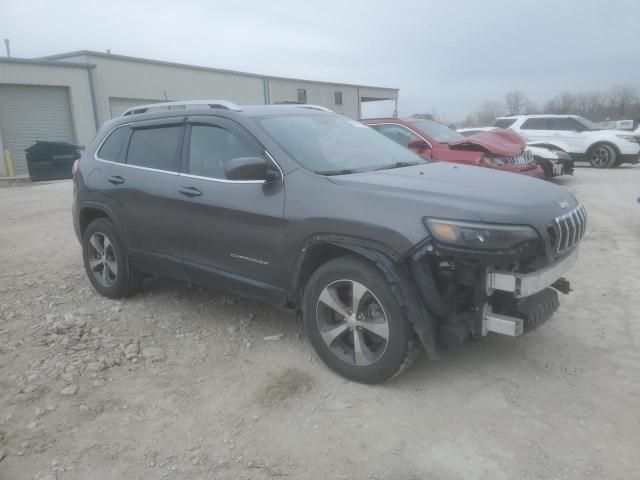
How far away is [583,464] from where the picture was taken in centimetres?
257

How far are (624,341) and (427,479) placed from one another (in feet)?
7.00

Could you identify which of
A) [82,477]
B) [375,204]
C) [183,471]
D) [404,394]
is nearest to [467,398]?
[404,394]

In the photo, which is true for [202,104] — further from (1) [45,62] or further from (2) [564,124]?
(1) [45,62]

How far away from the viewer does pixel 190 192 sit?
13.3ft

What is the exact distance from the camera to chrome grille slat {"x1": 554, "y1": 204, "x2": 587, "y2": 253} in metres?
3.12

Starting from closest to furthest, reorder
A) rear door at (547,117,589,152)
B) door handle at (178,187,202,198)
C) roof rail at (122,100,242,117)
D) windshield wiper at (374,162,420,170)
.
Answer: windshield wiper at (374,162,420,170), door handle at (178,187,202,198), roof rail at (122,100,242,117), rear door at (547,117,589,152)

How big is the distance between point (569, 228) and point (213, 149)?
8.43ft

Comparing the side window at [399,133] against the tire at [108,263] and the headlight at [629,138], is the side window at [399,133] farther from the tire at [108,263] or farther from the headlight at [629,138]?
the headlight at [629,138]

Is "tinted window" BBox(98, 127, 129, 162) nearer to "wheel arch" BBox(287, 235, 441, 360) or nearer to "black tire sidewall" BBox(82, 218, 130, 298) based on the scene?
"black tire sidewall" BBox(82, 218, 130, 298)

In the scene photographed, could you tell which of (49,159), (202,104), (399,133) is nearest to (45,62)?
(49,159)

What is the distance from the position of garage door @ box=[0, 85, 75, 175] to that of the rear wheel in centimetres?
2012

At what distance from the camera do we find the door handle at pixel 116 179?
4.68 metres

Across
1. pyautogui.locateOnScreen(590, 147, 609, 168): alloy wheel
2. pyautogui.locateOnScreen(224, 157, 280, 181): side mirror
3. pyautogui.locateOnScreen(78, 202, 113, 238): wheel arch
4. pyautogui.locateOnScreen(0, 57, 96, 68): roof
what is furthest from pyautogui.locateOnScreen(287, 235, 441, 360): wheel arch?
pyautogui.locateOnScreen(0, 57, 96, 68): roof

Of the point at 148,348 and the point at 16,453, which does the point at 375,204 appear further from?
the point at 16,453
